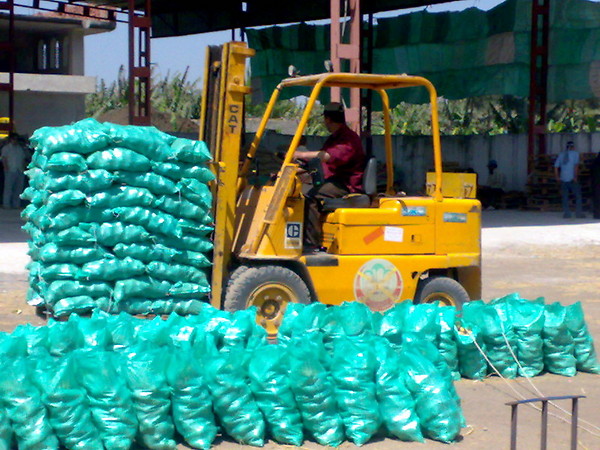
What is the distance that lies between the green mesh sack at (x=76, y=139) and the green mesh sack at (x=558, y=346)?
164 inches

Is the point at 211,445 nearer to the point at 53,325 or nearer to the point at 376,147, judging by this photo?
the point at 53,325

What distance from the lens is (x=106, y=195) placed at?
27.9 feet

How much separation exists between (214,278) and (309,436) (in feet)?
9.35

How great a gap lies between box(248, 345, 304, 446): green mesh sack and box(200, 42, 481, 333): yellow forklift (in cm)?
242

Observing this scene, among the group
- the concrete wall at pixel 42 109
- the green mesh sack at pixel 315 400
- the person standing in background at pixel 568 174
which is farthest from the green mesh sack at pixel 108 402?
the concrete wall at pixel 42 109

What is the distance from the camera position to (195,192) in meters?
8.77

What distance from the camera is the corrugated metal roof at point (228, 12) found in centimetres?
3272

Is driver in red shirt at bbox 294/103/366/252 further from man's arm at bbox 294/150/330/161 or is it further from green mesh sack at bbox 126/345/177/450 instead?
green mesh sack at bbox 126/345/177/450

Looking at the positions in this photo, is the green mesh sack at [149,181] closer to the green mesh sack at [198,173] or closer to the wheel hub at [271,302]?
the green mesh sack at [198,173]

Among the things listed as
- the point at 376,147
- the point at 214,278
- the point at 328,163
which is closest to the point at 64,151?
the point at 214,278

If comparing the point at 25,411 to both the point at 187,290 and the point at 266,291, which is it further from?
the point at 266,291

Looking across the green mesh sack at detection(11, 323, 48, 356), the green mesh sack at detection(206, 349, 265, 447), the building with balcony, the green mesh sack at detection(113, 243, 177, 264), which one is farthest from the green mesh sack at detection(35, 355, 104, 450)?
the building with balcony

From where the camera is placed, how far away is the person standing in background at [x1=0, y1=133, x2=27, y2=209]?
23062 mm

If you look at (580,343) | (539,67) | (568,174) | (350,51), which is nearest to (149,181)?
(580,343)
